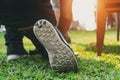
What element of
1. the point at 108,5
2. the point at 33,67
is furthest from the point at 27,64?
the point at 108,5

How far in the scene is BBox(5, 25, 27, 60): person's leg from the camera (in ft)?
7.48

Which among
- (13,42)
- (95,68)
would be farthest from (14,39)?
(95,68)

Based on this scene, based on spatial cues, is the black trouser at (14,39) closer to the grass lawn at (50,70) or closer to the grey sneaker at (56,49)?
the grass lawn at (50,70)

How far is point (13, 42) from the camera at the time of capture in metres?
2.30

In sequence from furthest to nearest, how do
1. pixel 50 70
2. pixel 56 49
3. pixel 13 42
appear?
pixel 13 42
pixel 50 70
pixel 56 49

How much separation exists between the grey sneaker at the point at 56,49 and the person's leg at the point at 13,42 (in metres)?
0.54

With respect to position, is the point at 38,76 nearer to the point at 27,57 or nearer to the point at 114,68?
the point at 114,68

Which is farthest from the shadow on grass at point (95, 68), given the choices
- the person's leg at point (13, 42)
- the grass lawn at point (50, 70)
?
the person's leg at point (13, 42)

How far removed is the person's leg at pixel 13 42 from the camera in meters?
2.28

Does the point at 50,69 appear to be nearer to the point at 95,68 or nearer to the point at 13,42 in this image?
the point at 95,68

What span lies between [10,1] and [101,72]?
0.77 meters

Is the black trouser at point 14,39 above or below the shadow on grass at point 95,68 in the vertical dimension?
above

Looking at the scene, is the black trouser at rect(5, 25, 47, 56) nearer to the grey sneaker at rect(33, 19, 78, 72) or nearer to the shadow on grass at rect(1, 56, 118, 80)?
the shadow on grass at rect(1, 56, 118, 80)

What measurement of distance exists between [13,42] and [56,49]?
25.0 inches
